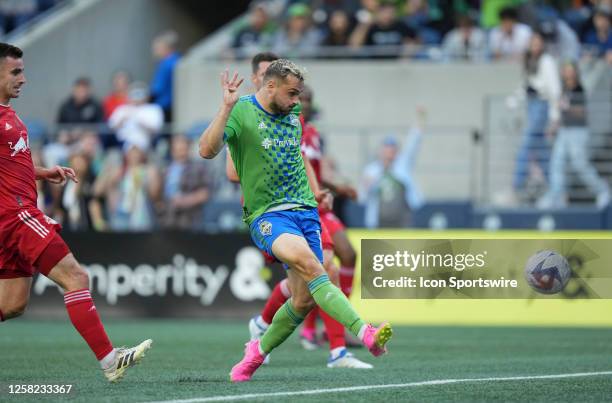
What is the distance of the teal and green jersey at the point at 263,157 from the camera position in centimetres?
868

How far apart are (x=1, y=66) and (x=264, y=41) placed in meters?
13.6

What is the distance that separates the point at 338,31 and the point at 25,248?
13.6 meters

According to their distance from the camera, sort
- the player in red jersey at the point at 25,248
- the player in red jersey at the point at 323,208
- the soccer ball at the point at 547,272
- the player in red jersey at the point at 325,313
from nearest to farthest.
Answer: the player in red jersey at the point at 25,248
the player in red jersey at the point at 325,313
the player in red jersey at the point at 323,208
the soccer ball at the point at 547,272

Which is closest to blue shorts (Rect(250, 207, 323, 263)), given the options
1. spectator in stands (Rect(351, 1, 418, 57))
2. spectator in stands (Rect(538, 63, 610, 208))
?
spectator in stands (Rect(538, 63, 610, 208))

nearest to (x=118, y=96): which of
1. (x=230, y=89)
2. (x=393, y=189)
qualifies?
(x=393, y=189)

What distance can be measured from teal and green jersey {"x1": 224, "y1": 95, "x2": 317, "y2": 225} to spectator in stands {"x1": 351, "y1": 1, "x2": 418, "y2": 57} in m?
12.5

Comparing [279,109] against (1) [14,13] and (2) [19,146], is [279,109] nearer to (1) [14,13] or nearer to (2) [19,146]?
(2) [19,146]

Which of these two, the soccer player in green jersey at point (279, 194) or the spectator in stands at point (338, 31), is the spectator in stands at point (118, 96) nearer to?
the spectator in stands at point (338, 31)

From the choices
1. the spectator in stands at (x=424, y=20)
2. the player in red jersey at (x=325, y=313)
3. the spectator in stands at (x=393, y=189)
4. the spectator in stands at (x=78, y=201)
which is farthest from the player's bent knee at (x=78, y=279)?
the spectator in stands at (x=424, y=20)

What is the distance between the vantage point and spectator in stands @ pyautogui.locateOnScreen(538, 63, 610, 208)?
18391 mm

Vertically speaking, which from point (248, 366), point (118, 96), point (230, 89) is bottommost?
point (248, 366)

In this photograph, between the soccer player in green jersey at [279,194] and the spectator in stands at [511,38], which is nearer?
the soccer player in green jersey at [279,194]

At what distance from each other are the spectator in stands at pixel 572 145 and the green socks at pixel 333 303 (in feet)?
34.8

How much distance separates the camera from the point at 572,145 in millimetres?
18422
